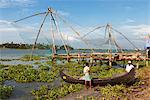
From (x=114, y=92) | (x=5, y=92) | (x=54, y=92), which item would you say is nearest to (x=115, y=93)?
(x=114, y=92)

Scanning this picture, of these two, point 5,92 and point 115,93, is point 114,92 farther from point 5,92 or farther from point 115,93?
point 5,92

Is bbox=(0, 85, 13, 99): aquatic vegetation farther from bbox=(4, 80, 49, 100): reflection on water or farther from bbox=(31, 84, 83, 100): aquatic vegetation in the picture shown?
bbox=(31, 84, 83, 100): aquatic vegetation

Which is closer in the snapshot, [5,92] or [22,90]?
[5,92]

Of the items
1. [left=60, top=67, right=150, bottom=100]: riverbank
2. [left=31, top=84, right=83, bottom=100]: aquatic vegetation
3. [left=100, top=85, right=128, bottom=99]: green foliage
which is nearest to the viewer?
[left=60, top=67, right=150, bottom=100]: riverbank

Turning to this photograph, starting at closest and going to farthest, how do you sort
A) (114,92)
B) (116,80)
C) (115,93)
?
(115,93), (114,92), (116,80)

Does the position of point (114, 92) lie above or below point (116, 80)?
below

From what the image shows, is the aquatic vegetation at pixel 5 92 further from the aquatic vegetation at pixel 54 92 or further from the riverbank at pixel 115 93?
the riverbank at pixel 115 93

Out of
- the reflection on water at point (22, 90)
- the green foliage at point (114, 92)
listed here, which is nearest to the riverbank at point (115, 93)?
the green foliage at point (114, 92)

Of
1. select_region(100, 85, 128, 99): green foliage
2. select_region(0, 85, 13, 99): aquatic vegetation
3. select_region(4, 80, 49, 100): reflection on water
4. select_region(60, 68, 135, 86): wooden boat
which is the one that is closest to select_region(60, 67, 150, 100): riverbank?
select_region(100, 85, 128, 99): green foliage

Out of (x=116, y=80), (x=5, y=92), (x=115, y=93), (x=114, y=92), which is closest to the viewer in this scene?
(x=115, y=93)

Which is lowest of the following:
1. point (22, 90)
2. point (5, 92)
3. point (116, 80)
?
point (22, 90)

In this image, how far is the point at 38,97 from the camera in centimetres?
1159

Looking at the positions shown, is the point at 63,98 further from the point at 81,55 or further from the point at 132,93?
the point at 81,55

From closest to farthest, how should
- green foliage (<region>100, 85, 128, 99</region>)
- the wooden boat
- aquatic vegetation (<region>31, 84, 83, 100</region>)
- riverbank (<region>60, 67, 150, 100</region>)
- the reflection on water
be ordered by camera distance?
riverbank (<region>60, 67, 150, 100</region>)
green foliage (<region>100, 85, 128, 99</region>)
aquatic vegetation (<region>31, 84, 83, 100</region>)
the reflection on water
the wooden boat
